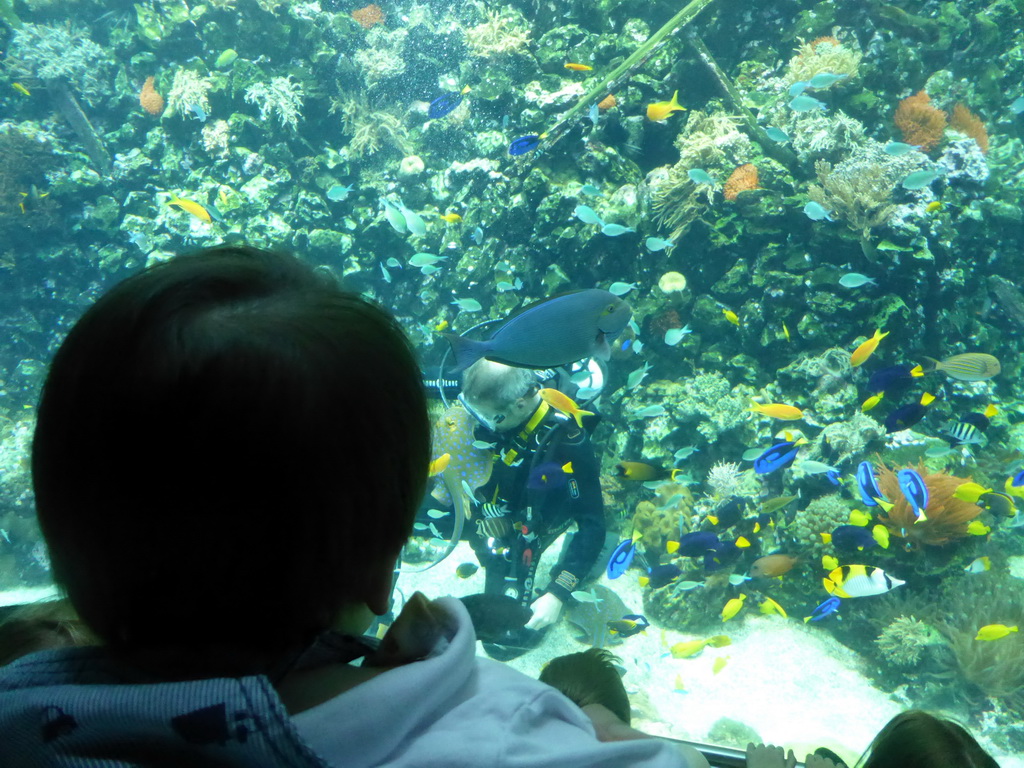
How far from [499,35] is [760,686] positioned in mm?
9888

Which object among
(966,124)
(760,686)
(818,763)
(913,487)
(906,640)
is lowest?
(760,686)

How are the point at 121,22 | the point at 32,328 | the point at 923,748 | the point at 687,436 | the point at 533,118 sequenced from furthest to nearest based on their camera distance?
the point at 121,22, the point at 32,328, the point at 533,118, the point at 687,436, the point at 923,748

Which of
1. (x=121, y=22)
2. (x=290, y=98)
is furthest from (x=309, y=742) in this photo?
(x=121, y=22)

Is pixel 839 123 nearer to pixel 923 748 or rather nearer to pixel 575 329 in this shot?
pixel 575 329

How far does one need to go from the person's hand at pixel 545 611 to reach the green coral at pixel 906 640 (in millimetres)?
2581

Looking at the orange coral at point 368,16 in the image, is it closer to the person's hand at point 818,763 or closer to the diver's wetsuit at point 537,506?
the diver's wetsuit at point 537,506

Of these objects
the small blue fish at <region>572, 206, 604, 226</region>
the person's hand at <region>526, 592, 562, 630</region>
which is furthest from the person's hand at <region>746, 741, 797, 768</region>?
the small blue fish at <region>572, 206, 604, 226</region>

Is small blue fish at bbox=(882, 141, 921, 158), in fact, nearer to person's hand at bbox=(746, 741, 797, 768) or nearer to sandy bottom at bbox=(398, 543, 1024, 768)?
sandy bottom at bbox=(398, 543, 1024, 768)

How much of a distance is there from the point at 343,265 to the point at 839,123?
23.4 ft

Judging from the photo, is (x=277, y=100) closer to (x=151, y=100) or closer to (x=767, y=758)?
(x=151, y=100)

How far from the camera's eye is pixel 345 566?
1.86ft

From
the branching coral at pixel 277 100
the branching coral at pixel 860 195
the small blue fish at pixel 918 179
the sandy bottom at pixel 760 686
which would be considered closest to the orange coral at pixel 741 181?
the branching coral at pixel 860 195

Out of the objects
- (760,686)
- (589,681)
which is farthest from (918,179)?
(589,681)

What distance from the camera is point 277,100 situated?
9570 mm
